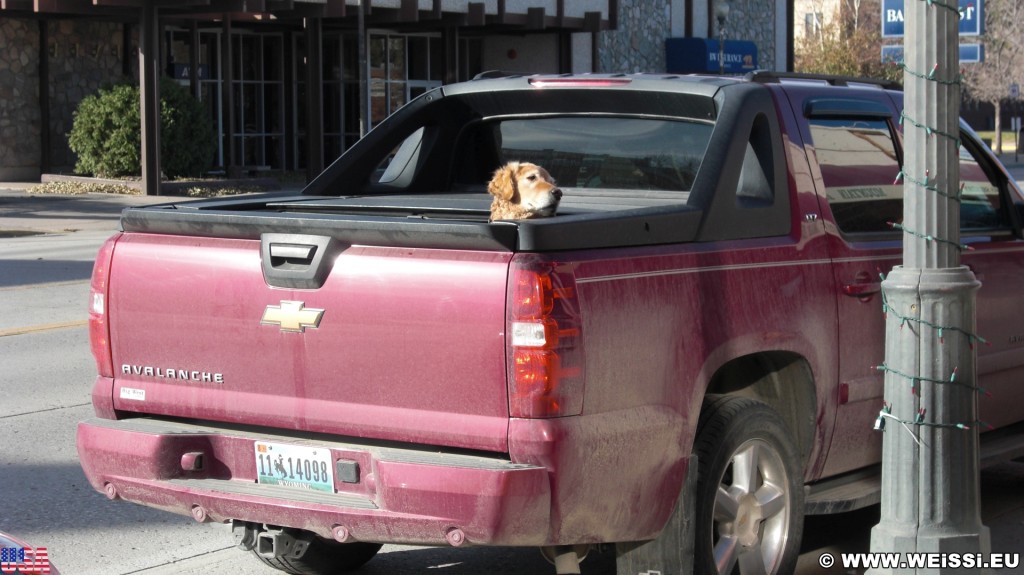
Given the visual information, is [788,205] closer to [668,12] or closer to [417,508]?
[417,508]

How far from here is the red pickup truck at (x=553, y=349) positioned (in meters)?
4.23

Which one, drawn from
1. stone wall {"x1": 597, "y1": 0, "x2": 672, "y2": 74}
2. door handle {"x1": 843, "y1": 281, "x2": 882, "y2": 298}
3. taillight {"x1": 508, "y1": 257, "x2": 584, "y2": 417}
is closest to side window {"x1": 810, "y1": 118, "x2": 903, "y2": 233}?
door handle {"x1": 843, "y1": 281, "x2": 882, "y2": 298}

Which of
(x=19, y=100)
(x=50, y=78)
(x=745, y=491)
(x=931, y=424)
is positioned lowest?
(x=745, y=491)

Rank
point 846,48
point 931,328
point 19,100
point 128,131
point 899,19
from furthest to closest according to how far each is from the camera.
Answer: point 846,48, point 19,100, point 128,131, point 899,19, point 931,328

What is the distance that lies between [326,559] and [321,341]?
4.96 ft

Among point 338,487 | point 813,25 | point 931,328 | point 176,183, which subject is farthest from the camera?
point 813,25

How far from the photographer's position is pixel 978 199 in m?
6.66

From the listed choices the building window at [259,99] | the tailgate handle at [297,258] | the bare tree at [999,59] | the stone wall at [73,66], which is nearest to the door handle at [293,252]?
the tailgate handle at [297,258]

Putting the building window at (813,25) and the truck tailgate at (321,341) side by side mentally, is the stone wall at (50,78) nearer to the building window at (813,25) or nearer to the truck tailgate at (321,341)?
the truck tailgate at (321,341)

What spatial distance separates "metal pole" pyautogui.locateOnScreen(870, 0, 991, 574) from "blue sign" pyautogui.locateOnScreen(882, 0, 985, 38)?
40.4 feet

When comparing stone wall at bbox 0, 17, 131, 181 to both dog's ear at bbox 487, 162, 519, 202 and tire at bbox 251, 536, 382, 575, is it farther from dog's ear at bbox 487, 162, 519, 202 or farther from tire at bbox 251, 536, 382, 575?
dog's ear at bbox 487, 162, 519, 202

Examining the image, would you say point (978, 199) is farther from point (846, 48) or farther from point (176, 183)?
point (846, 48)

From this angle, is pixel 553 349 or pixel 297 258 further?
pixel 297 258

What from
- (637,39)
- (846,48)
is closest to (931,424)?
(637,39)
